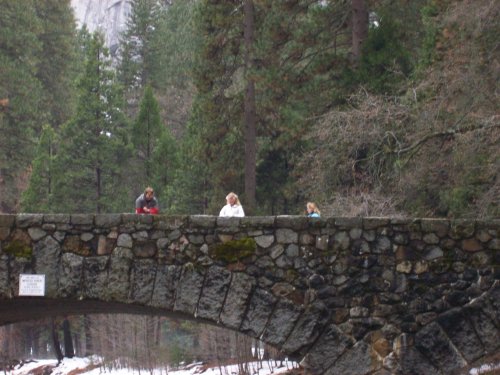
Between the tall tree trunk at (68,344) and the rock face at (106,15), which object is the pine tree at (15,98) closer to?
the tall tree trunk at (68,344)

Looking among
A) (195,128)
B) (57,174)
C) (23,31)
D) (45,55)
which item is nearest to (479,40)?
(195,128)

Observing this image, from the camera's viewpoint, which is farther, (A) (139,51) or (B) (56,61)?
(A) (139,51)

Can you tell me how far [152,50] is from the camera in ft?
167

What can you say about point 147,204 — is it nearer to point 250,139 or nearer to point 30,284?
point 30,284

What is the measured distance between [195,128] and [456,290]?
63.0ft

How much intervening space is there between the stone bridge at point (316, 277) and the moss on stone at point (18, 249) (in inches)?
1.9

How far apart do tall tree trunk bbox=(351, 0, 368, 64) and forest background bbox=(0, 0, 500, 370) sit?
0.03 meters

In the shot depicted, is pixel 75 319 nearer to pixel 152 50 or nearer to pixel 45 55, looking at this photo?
pixel 45 55

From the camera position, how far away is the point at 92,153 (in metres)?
34.1

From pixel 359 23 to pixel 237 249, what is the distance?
13.0 metres

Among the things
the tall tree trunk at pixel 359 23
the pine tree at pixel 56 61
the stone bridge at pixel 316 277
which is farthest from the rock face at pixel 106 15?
the stone bridge at pixel 316 277

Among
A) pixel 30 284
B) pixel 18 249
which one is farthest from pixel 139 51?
pixel 30 284

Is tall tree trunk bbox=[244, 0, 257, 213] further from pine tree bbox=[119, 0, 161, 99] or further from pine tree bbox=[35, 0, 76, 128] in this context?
pine tree bbox=[119, 0, 161, 99]

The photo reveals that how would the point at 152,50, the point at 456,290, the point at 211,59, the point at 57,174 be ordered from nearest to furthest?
the point at 456,290
the point at 211,59
the point at 57,174
the point at 152,50
